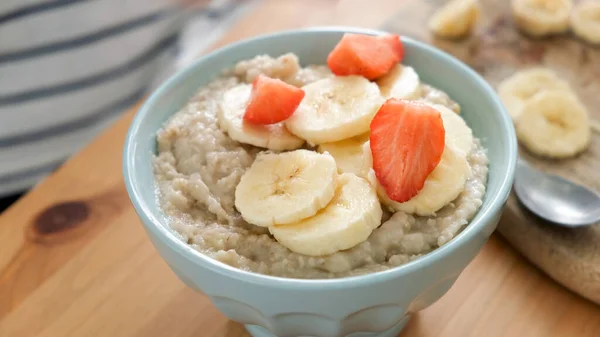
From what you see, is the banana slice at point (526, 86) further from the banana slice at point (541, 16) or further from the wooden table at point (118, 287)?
the wooden table at point (118, 287)

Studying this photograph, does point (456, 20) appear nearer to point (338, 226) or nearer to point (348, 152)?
point (348, 152)

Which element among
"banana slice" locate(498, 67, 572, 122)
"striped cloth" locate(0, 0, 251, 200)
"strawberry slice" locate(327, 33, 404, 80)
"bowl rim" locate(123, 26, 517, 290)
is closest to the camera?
"bowl rim" locate(123, 26, 517, 290)

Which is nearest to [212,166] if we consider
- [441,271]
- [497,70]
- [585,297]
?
[441,271]

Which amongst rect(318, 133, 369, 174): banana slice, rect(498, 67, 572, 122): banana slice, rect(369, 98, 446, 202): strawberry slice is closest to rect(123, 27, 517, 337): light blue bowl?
rect(369, 98, 446, 202): strawberry slice

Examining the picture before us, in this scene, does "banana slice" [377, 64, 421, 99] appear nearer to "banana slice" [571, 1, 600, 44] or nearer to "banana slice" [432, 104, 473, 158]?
"banana slice" [432, 104, 473, 158]

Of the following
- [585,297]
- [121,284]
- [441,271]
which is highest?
[441,271]

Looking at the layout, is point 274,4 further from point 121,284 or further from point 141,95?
point 121,284
